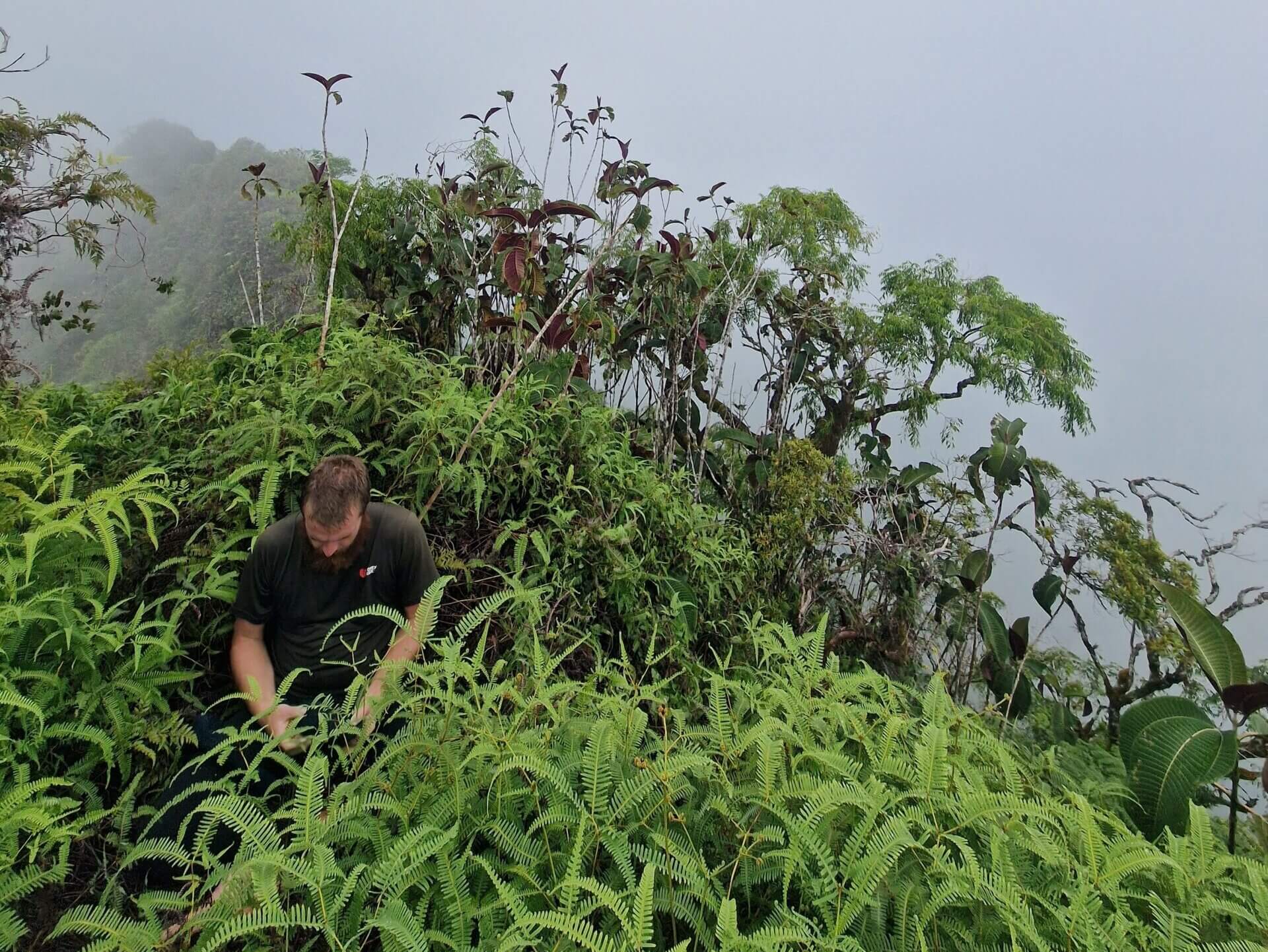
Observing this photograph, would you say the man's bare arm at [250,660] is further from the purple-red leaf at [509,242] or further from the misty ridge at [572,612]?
the purple-red leaf at [509,242]

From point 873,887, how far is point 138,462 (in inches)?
92.9

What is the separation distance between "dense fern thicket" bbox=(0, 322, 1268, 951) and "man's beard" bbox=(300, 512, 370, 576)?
0.20 meters

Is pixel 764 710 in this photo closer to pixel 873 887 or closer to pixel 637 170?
pixel 873 887

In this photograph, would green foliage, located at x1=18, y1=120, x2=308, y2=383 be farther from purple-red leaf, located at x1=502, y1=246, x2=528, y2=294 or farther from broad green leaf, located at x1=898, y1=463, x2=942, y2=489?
broad green leaf, located at x1=898, y1=463, x2=942, y2=489

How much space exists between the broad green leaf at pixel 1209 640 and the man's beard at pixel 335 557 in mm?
2489

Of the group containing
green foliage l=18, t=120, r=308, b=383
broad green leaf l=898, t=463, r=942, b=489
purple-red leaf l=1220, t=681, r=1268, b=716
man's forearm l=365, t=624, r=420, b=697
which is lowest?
man's forearm l=365, t=624, r=420, b=697

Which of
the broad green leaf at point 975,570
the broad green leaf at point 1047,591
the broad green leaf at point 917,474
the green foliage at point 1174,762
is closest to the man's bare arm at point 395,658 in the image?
the green foliage at point 1174,762

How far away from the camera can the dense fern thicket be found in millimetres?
988

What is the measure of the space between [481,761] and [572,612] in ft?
3.45

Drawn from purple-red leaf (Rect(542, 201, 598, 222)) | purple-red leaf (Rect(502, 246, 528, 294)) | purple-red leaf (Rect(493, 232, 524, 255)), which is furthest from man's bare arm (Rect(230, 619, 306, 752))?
purple-red leaf (Rect(542, 201, 598, 222))

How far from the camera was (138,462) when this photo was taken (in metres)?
2.13

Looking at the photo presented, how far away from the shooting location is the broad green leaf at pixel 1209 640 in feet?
6.91

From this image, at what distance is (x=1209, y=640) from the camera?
2.15m

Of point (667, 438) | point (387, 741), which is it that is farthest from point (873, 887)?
point (667, 438)
